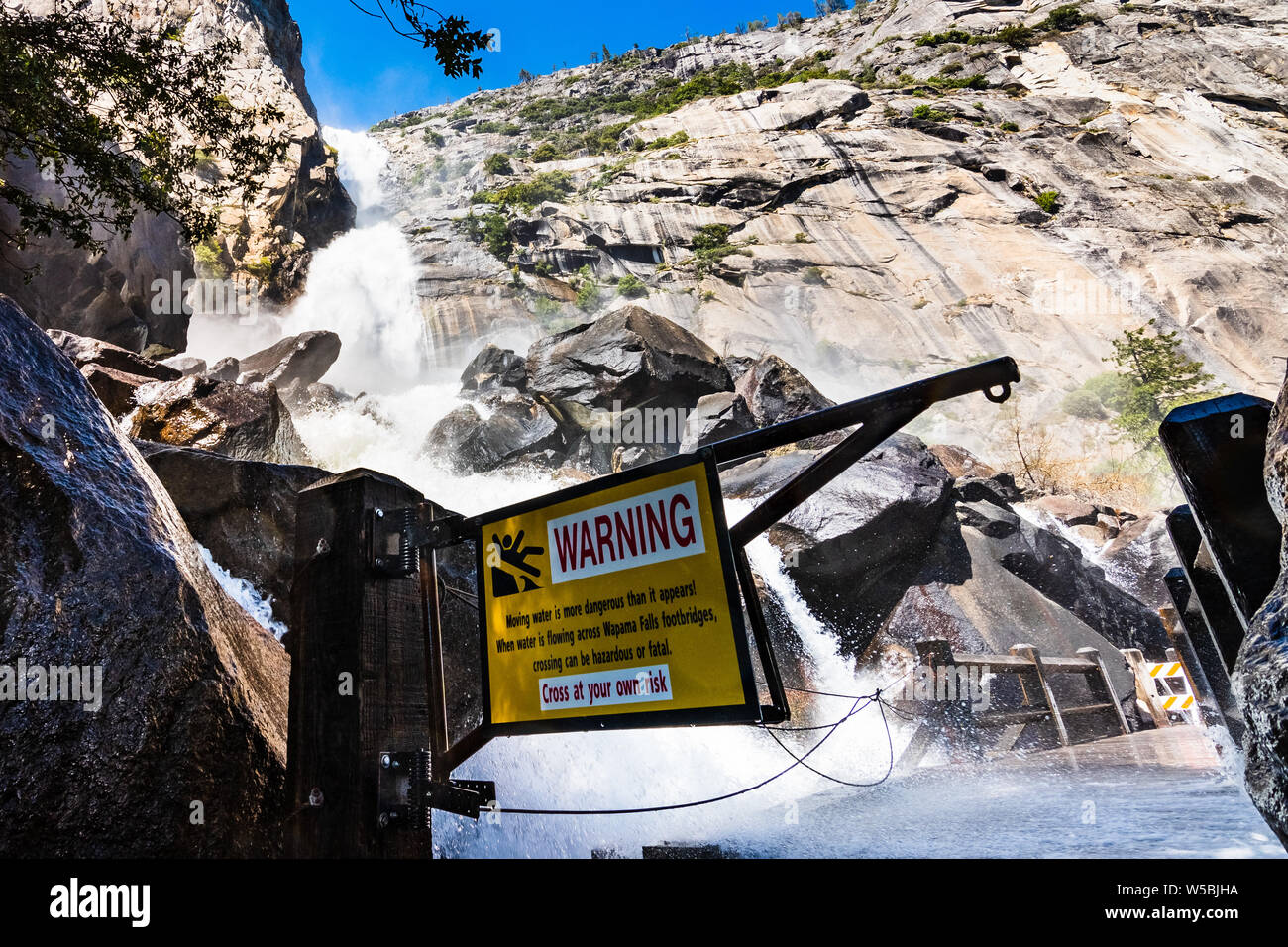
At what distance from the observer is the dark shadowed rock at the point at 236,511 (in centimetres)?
638

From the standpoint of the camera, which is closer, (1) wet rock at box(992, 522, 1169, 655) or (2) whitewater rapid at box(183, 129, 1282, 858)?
(2) whitewater rapid at box(183, 129, 1282, 858)

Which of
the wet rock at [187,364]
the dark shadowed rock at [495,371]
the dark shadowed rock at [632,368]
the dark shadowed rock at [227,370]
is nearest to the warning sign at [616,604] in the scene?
the dark shadowed rock at [632,368]

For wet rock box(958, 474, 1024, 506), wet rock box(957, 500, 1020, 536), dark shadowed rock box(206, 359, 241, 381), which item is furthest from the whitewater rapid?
dark shadowed rock box(206, 359, 241, 381)

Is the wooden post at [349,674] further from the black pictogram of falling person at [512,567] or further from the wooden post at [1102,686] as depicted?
the wooden post at [1102,686]

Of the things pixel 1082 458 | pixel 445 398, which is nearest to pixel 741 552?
pixel 445 398

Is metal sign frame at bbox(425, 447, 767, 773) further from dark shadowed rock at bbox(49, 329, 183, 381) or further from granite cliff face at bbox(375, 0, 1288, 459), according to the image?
granite cliff face at bbox(375, 0, 1288, 459)

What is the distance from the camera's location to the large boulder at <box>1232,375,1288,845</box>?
Result: 71.8 inches

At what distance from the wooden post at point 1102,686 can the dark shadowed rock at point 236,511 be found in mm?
10225

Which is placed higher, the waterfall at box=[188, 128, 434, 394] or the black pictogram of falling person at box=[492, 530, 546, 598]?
the waterfall at box=[188, 128, 434, 394]

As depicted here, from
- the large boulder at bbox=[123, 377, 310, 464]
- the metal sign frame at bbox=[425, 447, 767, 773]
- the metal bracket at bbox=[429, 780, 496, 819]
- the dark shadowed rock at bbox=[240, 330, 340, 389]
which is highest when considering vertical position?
the dark shadowed rock at bbox=[240, 330, 340, 389]

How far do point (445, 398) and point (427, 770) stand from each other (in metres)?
29.7

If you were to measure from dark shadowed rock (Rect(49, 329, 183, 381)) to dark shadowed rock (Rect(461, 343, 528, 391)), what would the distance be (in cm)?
1422

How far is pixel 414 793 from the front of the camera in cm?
304

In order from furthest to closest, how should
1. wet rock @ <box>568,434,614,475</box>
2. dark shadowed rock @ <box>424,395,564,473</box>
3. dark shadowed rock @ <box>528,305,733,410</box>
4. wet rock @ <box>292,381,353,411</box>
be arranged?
wet rock @ <box>292,381,353,411</box> < wet rock @ <box>568,434,614,475</box> < dark shadowed rock @ <box>528,305,733,410</box> < dark shadowed rock @ <box>424,395,564,473</box>
